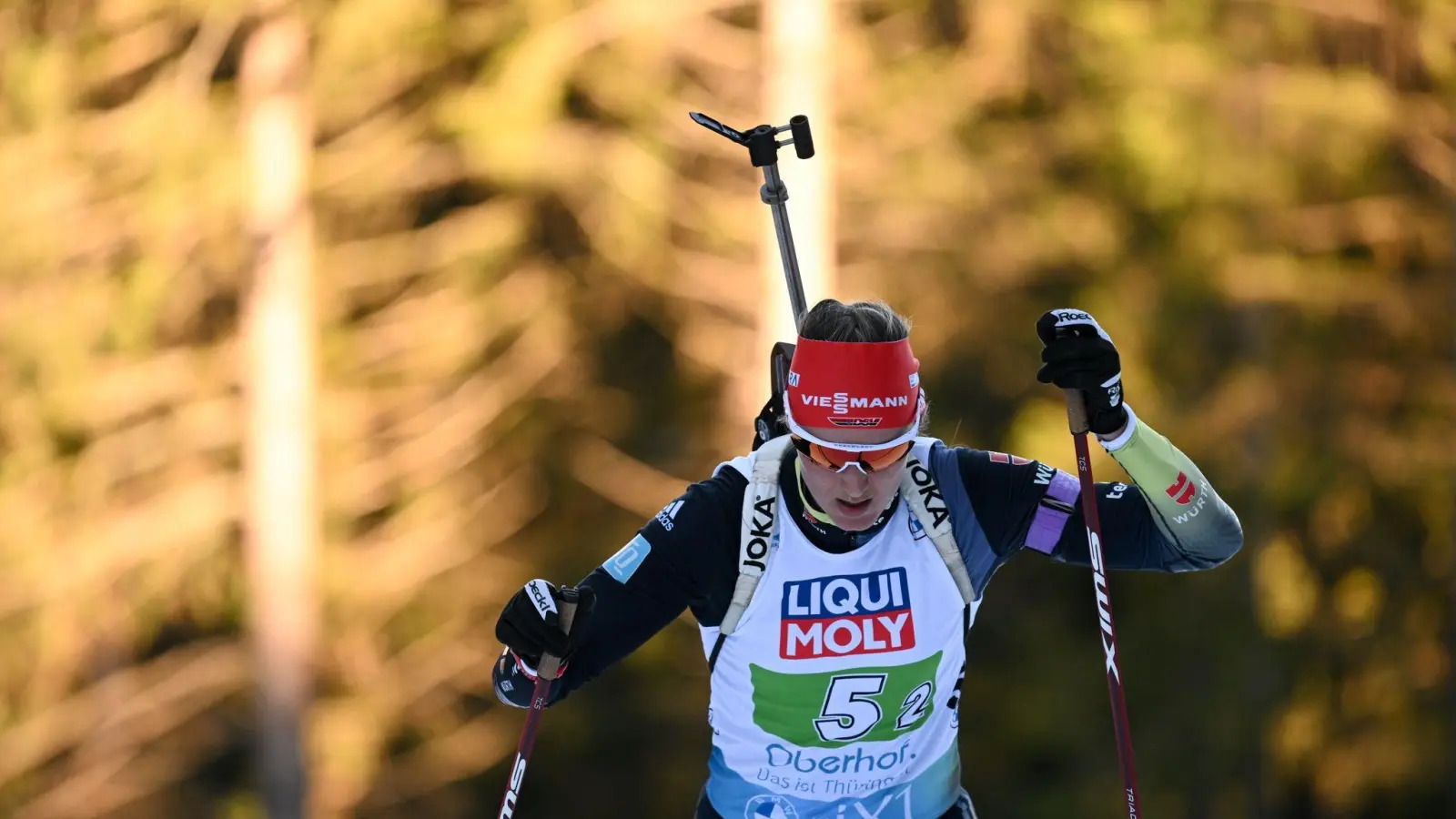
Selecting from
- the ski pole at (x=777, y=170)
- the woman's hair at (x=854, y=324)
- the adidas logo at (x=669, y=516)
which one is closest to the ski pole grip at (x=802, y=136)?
the ski pole at (x=777, y=170)

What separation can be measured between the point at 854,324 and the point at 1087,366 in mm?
515

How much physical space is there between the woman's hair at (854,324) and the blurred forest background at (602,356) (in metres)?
7.30

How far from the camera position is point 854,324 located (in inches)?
144

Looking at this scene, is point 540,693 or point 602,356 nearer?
point 540,693

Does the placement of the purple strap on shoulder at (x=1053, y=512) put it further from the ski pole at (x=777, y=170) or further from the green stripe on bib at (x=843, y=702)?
the ski pole at (x=777, y=170)

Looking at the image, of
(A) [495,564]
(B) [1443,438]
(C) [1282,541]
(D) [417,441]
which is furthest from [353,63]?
(B) [1443,438]

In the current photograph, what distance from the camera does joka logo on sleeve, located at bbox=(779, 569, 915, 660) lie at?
3.64 m

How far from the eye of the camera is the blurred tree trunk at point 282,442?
37.6ft

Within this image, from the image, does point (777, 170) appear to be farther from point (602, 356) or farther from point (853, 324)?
point (602, 356)

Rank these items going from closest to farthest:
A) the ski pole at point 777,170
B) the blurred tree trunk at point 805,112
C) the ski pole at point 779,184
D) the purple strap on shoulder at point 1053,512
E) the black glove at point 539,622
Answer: the black glove at point 539,622 < the purple strap on shoulder at point 1053,512 < the ski pole at point 779,184 < the ski pole at point 777,170 < the blurred tree trunk at point 805,112

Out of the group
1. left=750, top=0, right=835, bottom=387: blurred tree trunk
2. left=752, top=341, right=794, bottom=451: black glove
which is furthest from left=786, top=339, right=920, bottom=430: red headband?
left=750, top=0, right=835, bottom=387: blurred tree trunk

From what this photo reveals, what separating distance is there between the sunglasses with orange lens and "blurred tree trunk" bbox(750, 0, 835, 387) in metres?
5.75

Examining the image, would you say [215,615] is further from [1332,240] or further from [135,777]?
[1332,240]

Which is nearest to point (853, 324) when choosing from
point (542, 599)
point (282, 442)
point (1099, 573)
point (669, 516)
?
point (669, 516)
